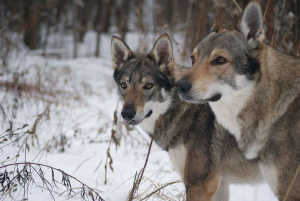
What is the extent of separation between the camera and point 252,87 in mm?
2180

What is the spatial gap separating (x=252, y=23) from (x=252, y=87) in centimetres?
48

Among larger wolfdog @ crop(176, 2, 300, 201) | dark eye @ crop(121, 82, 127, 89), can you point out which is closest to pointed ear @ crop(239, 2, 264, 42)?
larger wolfdog @ crop(176, 2, 300, 201)

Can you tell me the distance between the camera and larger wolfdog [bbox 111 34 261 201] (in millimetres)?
2514

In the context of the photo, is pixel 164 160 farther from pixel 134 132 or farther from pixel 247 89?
pixel 247 89

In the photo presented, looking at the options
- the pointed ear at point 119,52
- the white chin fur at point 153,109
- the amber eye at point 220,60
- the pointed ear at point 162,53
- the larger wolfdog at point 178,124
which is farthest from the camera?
the pointed ear at point 119,52

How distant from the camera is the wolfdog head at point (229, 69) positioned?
2.16 meters

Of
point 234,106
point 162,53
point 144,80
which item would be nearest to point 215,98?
point 234,106

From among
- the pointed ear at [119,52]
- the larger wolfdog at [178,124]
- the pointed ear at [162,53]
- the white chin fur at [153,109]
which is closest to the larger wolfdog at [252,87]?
the larger wolfdog at [178,124]

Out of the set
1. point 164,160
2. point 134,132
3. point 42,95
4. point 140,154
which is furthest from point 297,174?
point 42,95

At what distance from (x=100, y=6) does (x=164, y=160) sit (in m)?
20.1

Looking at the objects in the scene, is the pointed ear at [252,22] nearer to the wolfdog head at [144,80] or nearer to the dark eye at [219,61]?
the dark eye at [219,61]

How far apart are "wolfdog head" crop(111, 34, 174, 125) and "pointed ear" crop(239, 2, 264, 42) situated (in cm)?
94

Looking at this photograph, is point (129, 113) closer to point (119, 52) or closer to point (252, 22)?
point (119, 52)

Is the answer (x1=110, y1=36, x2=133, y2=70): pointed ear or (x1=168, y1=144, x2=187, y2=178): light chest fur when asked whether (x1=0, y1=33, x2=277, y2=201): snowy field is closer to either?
(x1=168, y1=144, x2=187, y2=178): light chest fur
